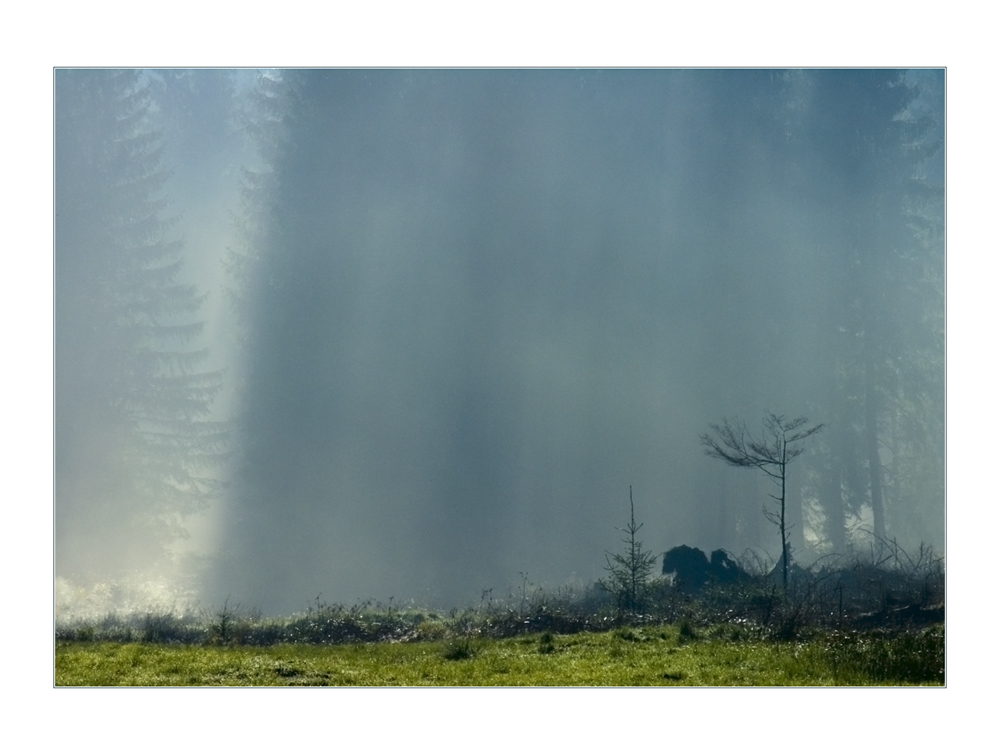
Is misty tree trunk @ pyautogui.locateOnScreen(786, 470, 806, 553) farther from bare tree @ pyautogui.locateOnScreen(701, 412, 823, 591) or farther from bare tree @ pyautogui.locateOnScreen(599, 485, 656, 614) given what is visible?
bare tree @ pyautogui.locateOnScreen(599, 485, 656, 614)

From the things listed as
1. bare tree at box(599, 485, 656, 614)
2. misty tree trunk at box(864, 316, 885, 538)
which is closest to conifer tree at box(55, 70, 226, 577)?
bare tree at box(599, 485, 656, 614)

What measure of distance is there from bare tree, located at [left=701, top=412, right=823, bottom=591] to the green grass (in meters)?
0.83

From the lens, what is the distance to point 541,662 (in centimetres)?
773

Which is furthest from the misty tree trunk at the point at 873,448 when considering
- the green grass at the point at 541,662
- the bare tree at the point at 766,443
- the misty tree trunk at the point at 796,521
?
the green grass at the point at 541,662

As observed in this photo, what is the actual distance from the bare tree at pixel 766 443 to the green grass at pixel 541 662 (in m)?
0.83

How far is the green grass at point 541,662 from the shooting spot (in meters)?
7.70

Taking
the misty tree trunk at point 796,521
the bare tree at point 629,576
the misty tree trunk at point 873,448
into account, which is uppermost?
the misty tree trunk at point 873,448

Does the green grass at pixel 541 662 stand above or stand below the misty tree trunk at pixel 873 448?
below

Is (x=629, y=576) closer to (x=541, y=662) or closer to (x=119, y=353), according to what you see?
(x=541, y=662)

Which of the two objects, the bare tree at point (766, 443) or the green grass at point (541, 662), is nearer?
the green grass at point (541, 662)

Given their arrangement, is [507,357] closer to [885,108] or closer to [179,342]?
[179,342]

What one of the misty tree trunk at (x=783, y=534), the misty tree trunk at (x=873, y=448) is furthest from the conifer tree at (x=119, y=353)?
the misty tree trunk at (x=873, y=448)

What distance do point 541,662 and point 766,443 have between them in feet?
8.64

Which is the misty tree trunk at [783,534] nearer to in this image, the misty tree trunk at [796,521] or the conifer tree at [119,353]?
the misty tree trunk at [796,521]
